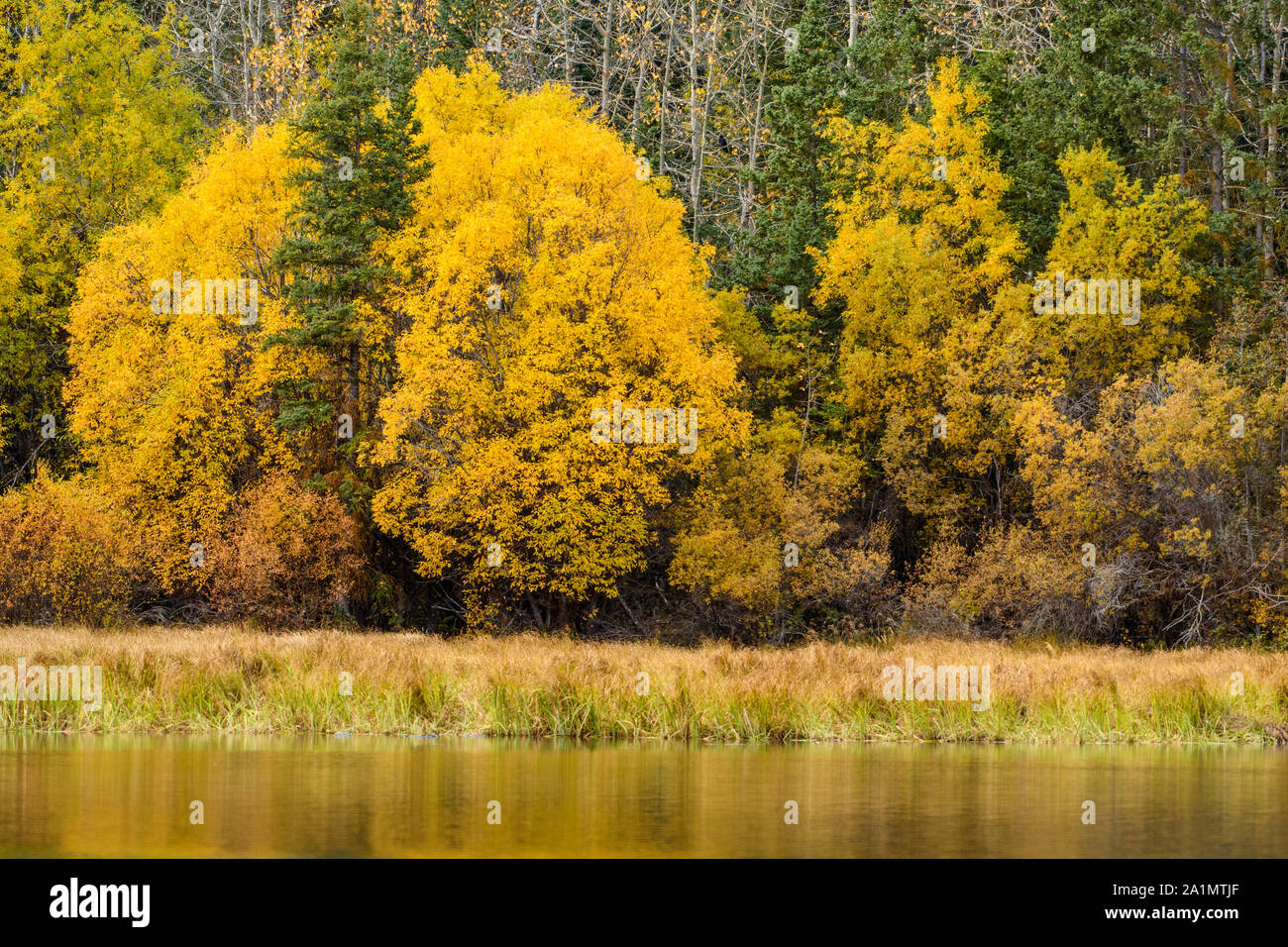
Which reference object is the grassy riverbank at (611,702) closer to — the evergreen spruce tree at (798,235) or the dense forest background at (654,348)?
the dense forest background at (654,348)

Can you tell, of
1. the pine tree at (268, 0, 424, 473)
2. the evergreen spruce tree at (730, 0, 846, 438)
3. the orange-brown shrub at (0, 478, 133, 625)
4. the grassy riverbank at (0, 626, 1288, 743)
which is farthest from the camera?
the evergreen spruce tree at (730, 0, 846, 438)

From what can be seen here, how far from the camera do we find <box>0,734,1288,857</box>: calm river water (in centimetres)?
1273

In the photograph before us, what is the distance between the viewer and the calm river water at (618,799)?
12.7 metres

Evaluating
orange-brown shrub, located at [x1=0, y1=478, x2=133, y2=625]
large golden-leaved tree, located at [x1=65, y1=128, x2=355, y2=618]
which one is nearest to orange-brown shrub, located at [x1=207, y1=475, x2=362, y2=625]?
large golden-leaved tree, located at [x1=65, y1=128, x2=355, y2=618]

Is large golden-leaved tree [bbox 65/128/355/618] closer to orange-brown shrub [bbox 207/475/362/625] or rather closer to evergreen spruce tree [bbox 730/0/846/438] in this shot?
orange-brown shrub [bbox 207/475/362/625]

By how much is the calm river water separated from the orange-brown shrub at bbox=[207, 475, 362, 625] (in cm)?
1825

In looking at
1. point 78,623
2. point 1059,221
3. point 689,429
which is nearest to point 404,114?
point 689,429

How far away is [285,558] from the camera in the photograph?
131 ft

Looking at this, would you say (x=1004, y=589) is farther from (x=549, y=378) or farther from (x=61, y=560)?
Result: (x=61, y=560)

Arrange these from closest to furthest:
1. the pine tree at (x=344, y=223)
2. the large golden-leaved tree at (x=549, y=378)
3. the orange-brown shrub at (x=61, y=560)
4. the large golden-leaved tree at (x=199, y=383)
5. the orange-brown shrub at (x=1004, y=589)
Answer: the orange-brown shrub at (x=61, y=560)
the large golden-leaved tree at (x=549, y=378)
the orange-brown shrub at (x=1004, y=589)
the large golden-leaved tree at (x=199, y=383)
the pine tree at (x=344, y=223)

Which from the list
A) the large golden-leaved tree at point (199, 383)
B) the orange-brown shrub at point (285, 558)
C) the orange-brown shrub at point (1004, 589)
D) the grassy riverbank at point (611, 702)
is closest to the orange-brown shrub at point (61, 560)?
the large golden-leaved tree at point (199, 383)

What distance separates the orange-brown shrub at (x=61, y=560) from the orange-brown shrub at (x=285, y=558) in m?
2.37

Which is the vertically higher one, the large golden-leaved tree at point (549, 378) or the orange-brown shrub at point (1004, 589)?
the large golden-leaved tree at point (549, 378)

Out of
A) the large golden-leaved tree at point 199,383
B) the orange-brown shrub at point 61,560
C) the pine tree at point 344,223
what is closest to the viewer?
the orange-brown shrub at point 61,560
